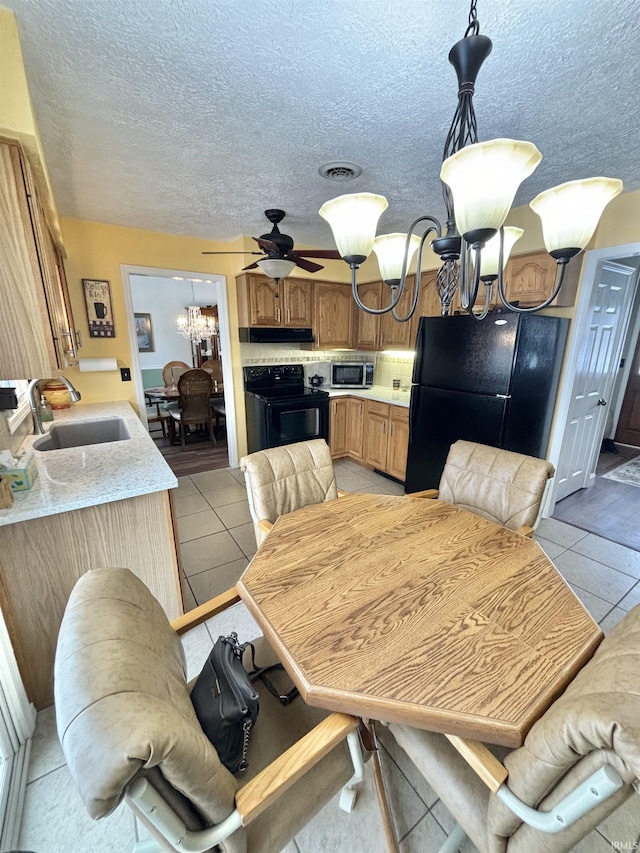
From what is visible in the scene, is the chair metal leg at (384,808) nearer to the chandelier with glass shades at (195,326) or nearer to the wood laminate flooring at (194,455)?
the wood laminate flooring at (194,455)

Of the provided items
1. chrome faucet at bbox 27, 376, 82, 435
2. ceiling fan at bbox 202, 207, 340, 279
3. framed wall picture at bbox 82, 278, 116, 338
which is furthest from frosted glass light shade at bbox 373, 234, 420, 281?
framed wall picture at bbox 82, 278, 116, 338

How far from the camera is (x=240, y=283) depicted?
11.9ft

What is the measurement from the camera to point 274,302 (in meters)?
3.71

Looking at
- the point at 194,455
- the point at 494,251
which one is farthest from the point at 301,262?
the point at 194,455

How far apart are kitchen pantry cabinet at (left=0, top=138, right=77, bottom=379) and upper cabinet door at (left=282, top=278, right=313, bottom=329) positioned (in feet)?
9.07

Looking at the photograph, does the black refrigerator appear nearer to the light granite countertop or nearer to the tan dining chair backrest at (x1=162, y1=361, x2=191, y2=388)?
the light granite countertop

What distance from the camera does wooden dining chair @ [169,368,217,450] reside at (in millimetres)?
4461

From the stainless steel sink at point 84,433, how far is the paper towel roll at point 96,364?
68cm

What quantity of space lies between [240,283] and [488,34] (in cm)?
285

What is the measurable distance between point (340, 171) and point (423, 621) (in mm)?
2330

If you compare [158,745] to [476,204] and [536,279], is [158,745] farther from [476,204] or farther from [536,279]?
[536,279]

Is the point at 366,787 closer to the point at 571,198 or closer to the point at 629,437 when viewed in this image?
the point at 571,198

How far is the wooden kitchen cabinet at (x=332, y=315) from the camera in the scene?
4.03 m

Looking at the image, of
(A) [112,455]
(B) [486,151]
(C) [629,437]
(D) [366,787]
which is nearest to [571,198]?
(B) [486,151]
